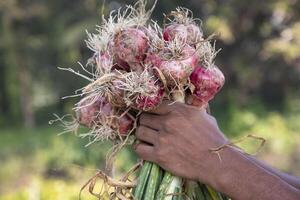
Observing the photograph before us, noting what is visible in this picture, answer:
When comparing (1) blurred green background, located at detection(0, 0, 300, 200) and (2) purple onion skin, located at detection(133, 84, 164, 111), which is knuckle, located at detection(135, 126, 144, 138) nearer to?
(2) purple onion skin, located at detection(133, 84, 164, 111)

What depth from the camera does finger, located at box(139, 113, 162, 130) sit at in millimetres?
1534

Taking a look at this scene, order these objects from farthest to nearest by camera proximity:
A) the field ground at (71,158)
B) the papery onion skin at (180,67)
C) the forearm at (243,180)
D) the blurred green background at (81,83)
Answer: the blurred green background at (81,83), the field ground at (71,158), the papery onion skin at (180,67), the forearm at (243,180)

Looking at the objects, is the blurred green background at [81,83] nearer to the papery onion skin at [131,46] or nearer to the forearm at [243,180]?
the papery onion skin at [131,46]

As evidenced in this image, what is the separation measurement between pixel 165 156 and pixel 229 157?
154 millimetres

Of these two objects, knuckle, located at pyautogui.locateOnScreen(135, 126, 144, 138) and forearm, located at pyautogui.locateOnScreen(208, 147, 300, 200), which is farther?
knuckle, located at pyautogui.locateOnScreen(135, 126, 144, 138)

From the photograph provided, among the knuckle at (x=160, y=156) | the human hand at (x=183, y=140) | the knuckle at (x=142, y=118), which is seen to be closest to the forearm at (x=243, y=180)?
the human hand at (x=183, y=140)

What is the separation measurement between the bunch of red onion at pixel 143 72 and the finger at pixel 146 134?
0.14ft

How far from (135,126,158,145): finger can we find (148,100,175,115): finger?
0.05m

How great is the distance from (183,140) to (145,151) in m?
0.12

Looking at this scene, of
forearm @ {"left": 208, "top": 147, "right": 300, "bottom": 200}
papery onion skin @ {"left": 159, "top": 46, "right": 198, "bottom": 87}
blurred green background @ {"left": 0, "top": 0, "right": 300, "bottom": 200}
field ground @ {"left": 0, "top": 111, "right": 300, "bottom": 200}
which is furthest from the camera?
blurred green background @ {"left": 0, "top": 0, "right": 300, "bottom": 200}

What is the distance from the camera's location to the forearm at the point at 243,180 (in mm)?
1426

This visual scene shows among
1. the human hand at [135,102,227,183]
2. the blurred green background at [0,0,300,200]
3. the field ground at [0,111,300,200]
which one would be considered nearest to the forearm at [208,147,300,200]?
the human hand at [135,102,227,183]

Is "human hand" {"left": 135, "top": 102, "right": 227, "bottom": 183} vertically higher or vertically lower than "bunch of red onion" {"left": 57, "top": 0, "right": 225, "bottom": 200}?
lower

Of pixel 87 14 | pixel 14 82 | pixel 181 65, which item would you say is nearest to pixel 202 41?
pixel 181 65
